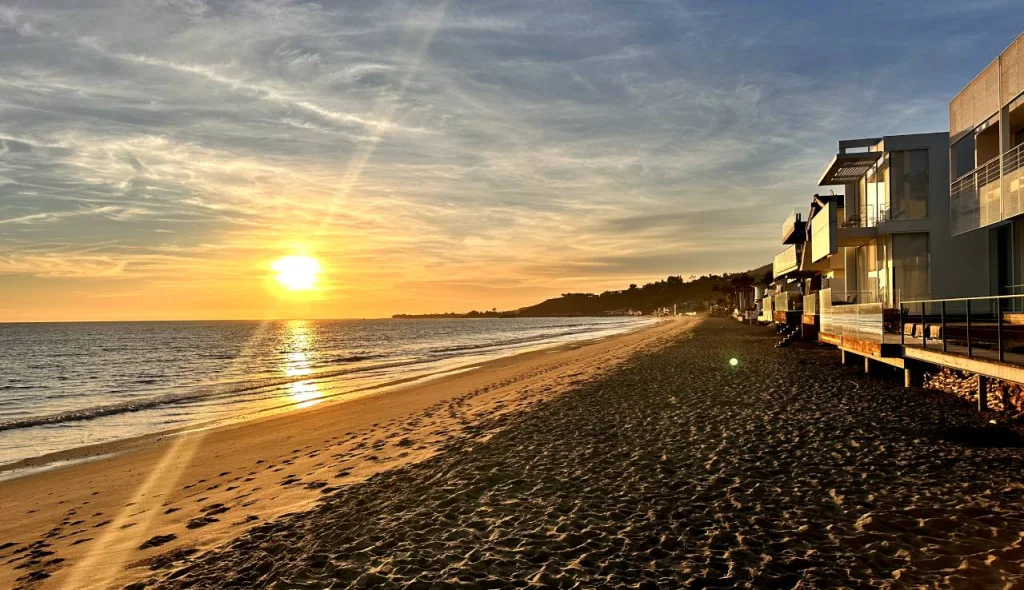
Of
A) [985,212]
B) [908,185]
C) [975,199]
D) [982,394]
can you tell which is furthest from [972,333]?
[908,185]

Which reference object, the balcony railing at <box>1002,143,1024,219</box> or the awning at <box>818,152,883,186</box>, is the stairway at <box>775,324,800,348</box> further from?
the balcony railing at <box>1002,143,1024,219</box>

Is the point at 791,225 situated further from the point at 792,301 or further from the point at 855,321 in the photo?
the point at 855,321

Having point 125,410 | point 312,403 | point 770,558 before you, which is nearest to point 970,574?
point 770,558

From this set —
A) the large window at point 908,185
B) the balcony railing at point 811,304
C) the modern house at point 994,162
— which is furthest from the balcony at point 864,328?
the balcony railing at point 811,304

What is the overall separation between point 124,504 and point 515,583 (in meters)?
7.36

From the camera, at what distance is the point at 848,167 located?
2477 cm

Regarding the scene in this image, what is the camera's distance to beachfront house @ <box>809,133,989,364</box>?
805 inches

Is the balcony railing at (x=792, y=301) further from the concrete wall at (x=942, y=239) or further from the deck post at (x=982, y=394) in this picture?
the deck post at (x=982, y=394)

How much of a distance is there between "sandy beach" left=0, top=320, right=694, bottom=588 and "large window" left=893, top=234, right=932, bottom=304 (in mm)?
13912

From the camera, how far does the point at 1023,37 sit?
50.6 feet

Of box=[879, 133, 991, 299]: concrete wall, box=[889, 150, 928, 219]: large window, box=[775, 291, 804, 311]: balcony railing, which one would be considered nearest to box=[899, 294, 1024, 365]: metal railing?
box=[879, 133, 991, 299]: concrete wall

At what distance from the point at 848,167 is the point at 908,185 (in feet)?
10.5

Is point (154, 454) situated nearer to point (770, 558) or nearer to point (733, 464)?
point (733, 464)

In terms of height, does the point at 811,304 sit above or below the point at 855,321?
above
